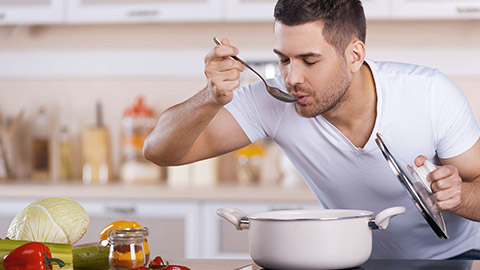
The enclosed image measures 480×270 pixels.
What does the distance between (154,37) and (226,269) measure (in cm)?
216

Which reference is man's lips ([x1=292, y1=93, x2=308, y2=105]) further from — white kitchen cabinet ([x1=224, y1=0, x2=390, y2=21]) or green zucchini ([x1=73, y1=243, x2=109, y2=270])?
white kitchen cabinet ([x1=224, y1=0, x2=390, y2=21])

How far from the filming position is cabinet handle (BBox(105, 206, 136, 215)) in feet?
8.91

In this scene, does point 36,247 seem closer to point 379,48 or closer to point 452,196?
point 452,196

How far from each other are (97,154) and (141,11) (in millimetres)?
723

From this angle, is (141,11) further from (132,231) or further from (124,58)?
(132,231)

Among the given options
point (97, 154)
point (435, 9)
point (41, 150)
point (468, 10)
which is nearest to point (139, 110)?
point (97, 154)

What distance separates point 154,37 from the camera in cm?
324

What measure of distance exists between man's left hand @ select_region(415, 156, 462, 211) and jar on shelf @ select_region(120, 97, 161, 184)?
1948 mm

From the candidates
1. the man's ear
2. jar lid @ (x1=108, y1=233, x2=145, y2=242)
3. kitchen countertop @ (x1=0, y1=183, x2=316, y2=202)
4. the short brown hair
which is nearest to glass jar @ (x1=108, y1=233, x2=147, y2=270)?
jar lid @ (x1=108, y1=233, x2=145, y2=242)

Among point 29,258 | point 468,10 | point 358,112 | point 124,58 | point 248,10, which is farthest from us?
point 124,58

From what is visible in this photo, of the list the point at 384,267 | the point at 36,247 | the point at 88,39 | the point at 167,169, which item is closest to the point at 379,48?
the point at 167,169

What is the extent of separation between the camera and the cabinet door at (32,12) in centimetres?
303

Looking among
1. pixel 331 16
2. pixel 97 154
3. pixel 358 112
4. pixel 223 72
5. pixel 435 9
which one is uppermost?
pixel 435 9

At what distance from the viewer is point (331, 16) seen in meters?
1.57
